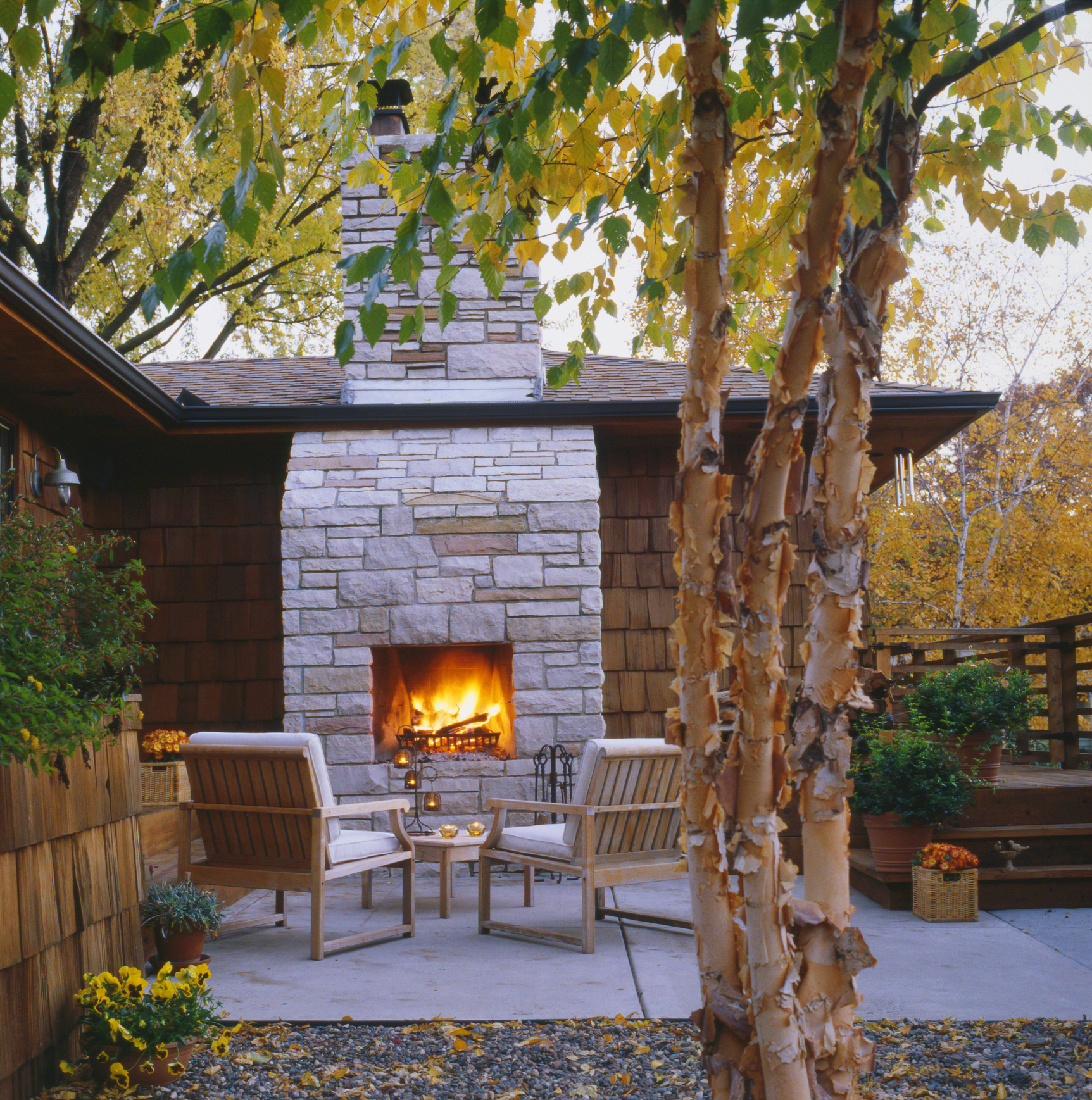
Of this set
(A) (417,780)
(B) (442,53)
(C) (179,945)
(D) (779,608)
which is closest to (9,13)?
(B) (442,53)

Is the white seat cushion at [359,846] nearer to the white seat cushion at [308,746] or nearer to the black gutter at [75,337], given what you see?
the white seat cushion at [308,746]

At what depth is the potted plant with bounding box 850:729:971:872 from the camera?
5160mm

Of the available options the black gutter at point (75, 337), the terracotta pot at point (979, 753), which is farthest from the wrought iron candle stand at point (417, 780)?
the terracotta pot at point (979, 753)

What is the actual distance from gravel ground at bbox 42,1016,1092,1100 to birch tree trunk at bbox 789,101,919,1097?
1.20 m

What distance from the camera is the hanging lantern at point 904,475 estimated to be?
7.53 m

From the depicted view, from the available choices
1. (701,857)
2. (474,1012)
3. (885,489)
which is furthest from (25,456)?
(885,489)

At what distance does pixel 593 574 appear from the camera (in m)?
6.70

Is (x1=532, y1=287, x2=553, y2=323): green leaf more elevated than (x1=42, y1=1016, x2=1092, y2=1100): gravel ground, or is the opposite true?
(x1=532, y1=287, x2=553, y2=323): green leaf

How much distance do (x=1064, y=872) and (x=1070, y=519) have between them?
10.7m

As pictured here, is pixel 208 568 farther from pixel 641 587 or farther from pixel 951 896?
pixel 951 896

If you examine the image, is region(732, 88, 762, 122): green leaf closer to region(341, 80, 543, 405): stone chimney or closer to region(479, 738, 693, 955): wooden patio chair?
region(479, 738, 693, 955): wooden patio chair

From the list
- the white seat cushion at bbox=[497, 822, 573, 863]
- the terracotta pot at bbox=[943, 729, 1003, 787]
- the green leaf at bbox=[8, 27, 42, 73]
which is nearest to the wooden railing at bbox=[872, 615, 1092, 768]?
the terracotta pot at bbox=[943, 729, 1003, 787]

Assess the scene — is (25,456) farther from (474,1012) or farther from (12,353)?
(474,1012)

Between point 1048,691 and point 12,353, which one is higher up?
point 12,353
